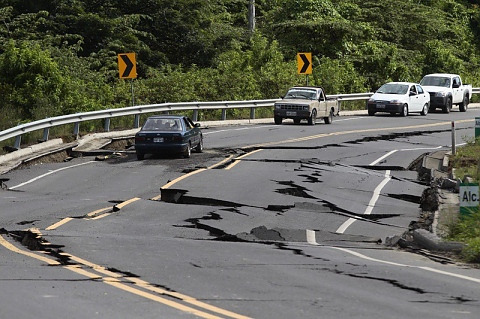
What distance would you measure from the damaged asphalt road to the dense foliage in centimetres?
966

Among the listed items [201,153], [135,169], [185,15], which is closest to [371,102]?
[185,15]

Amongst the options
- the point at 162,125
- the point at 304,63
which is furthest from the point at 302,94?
the point at 162,125

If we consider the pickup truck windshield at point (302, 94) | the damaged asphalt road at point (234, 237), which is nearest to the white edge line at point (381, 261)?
the damaged asphalt road at point (234, 237)

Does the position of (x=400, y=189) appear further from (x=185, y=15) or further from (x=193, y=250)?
(x=185, y=15)

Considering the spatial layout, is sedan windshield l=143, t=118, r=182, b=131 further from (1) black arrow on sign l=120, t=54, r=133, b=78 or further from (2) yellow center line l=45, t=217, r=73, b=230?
(2) yellow center line l=45, t=217, r=73, b=230

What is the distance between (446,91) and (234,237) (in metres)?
34.2

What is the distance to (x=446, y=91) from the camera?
157 feet

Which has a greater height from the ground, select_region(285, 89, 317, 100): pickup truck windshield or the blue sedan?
select_region(285, 89, 317, 100): pickup truck windshield

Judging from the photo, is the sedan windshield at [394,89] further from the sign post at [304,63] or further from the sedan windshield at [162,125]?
the sedan windshield at [162,125]

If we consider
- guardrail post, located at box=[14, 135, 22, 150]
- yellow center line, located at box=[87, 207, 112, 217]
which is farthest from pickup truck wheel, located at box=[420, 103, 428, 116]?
yellow center line, located at box=[87, 207, 112, 217]

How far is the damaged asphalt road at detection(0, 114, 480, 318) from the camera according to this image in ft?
32.4

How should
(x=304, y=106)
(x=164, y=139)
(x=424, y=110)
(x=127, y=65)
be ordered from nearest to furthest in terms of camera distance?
1. (x=164, y=139)
2. (x=127, y=65)
3. (x=304, y=106)
4. (x=424, y=110)

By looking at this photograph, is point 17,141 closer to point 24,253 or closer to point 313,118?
point 24,253

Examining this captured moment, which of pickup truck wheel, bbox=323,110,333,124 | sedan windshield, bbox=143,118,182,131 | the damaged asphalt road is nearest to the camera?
the damaged asphalt road
